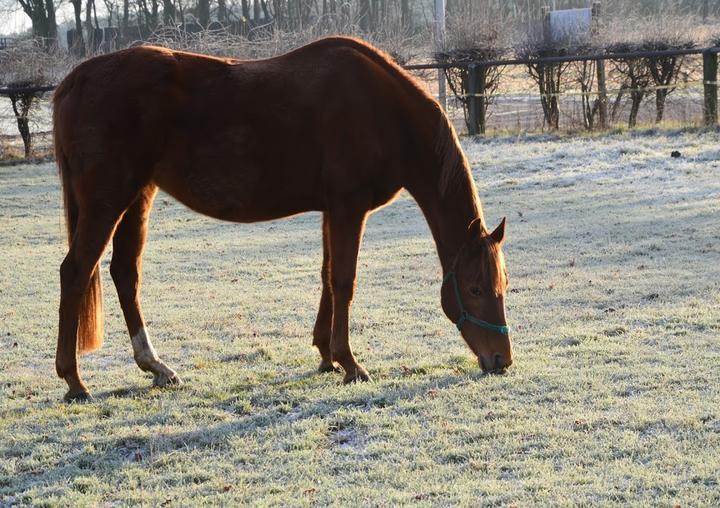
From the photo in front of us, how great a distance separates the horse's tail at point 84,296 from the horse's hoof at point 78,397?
0.28 meters

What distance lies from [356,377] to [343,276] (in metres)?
0.61

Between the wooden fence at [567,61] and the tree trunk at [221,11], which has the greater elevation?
the tree trunk at [221,11]

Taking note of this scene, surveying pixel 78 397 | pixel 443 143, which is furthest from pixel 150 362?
pixel 443 143

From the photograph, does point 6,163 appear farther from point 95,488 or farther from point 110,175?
point 95,488

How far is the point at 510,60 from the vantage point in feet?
65.2

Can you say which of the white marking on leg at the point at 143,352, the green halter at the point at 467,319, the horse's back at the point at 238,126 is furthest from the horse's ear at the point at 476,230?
the white marking on leg at the point at 143,352

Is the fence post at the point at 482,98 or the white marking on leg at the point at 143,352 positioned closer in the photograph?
the white marking on leg at the point at 143,352

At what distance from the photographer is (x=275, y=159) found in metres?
5.40

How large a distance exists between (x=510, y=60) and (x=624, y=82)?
2500 millimetres

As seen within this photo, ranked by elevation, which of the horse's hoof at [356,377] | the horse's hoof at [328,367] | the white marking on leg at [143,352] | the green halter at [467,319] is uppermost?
the green halter at [467,319]

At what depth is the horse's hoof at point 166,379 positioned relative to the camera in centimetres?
563

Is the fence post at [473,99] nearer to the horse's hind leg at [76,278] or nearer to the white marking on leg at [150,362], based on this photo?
the white marking on leg at [150,362]

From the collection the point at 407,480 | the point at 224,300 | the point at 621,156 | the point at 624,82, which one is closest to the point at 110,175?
the point at 407,480

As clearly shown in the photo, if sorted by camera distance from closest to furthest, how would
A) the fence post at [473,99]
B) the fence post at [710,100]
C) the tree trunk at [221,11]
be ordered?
the fence post at [710,100] < the fence post at [473,99] < the tree trunk at [221,11]
